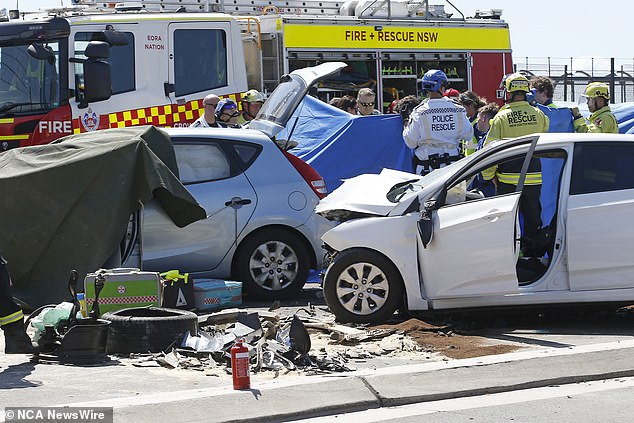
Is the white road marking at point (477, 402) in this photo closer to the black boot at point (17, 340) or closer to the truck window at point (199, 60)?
the black boot at point (17, 340)

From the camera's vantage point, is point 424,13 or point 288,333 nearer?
point 288,333

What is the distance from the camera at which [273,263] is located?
11.2 meters

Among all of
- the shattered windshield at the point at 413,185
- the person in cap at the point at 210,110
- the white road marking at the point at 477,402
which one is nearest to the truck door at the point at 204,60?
the person in cap at the point at 210,110

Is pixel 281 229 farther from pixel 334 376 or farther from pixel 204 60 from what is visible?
pixel 204 60

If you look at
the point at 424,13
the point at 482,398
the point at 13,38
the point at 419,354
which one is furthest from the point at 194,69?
the point at 482,398

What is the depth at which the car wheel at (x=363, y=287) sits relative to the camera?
30.5ft

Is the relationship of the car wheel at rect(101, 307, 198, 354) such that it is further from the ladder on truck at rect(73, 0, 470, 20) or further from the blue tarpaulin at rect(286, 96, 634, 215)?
the ladder on truck at rect(73, 0, 470, 20)

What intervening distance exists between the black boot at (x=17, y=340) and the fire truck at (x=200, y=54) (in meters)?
5.84

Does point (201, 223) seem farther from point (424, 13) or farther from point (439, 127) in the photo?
point (424, 13)

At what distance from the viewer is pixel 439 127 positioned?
1212 cm

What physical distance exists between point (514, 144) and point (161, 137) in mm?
3333

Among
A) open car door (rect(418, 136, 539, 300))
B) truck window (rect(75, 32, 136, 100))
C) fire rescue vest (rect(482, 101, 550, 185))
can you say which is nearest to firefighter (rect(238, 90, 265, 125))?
truck window (rect(75, 32, 136, 100))

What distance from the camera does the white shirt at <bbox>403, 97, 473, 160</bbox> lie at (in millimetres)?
12078

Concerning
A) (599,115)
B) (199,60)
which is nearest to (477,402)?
(599,115)
